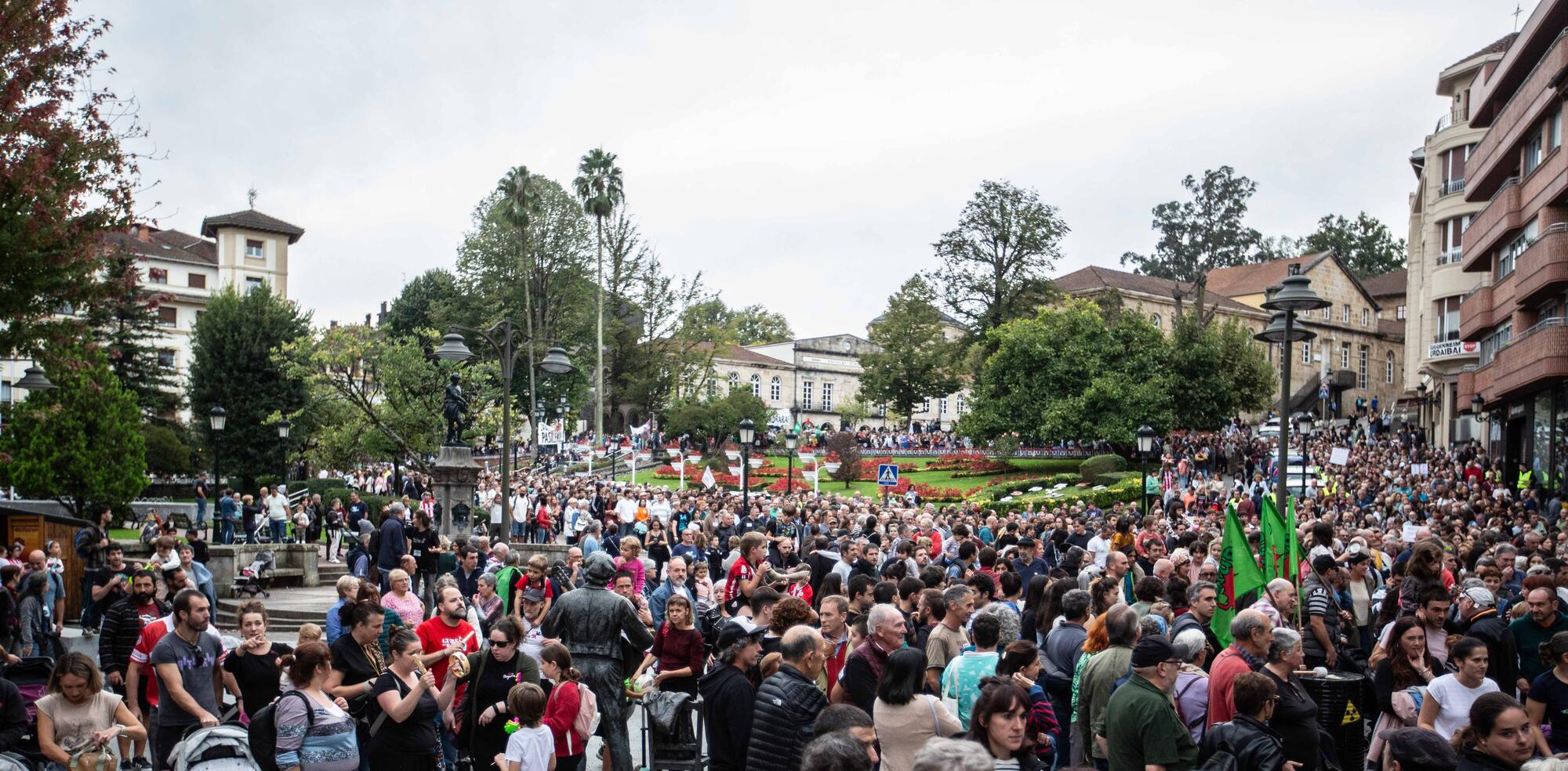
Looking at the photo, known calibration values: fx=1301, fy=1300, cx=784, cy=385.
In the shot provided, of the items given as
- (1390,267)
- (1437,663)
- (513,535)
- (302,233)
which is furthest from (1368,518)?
(1390,267)

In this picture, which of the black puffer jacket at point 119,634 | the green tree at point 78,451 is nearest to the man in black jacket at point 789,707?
the black puffer jacket at point 119,634

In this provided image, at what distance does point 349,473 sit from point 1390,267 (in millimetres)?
84425

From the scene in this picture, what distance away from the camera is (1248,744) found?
6.24 meters

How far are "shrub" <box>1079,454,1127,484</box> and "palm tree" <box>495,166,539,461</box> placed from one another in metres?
23.5

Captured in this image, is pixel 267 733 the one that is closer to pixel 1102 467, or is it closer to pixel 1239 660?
pixel 1239 660

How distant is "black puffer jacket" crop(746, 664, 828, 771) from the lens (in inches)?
257

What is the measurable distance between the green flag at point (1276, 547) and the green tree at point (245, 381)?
153ft

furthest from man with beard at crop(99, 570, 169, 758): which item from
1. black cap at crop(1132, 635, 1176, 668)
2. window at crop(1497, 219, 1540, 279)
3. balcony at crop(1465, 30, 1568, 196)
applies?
window at crop(1497, 219, 1540, 279)

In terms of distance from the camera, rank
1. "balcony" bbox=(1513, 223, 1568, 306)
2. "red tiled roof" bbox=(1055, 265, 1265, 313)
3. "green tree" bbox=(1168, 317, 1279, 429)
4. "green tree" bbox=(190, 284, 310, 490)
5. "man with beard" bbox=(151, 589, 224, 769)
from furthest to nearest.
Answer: "red tiled roof" bbox=(1055, 265, 1265, 313)
"green tree" bbox=(1168, 317, 1279, 429)
"green tree" bbox=(190, 284, 310, 490)
"balcony" bbox=(1513, 223, 1568, 306)
"man with beard" bbox=(151, 589, 224, 769)

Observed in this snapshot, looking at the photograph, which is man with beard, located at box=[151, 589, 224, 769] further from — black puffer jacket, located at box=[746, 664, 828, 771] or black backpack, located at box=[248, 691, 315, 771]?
black puffer jacket, located at box=[746, 664, 828, 771]

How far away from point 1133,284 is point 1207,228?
6.68m

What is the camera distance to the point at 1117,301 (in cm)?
7919

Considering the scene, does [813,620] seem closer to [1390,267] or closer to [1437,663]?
[1437,663]

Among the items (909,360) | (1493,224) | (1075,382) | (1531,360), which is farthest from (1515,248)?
(909,360)
